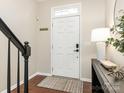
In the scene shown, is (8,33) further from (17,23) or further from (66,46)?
(66,46)

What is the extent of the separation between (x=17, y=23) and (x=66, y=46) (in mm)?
1683

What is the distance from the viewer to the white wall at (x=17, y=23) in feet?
8.79

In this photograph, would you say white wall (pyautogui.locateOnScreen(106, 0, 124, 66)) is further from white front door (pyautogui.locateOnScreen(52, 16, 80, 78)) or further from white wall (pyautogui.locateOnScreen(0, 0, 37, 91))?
white wall (pyautogui.locateOnScreen(0, 0, 37, 91))

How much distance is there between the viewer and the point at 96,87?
261cm

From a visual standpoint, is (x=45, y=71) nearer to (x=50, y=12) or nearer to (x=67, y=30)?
(x=67, y=30)

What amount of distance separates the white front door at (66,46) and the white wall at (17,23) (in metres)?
0.76

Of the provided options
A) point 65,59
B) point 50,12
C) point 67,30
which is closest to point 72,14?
point 67,30

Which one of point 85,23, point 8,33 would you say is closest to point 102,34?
point 85,23

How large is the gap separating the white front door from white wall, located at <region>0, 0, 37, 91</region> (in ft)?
2.48

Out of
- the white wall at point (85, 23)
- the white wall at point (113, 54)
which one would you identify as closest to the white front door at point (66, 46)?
the white wall at point (85, 23)

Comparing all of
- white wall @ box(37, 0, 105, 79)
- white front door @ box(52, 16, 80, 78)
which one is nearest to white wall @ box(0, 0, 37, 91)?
white wall @ box(37, 0, 105, 79)

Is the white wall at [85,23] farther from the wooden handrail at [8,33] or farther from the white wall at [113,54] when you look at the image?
the wooden handrail at [8,33]

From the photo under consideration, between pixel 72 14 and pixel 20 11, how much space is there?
1.60 m

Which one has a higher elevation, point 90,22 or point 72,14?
point 72,14
